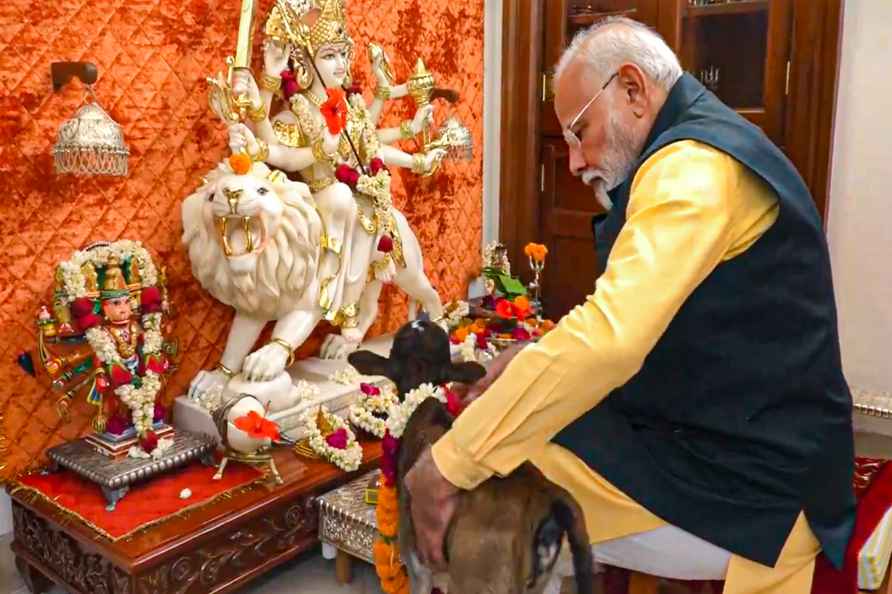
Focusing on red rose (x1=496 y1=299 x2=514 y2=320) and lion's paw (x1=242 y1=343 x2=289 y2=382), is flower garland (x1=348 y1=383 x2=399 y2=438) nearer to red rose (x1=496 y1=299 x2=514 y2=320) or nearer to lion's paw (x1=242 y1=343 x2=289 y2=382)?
lion's paw (x1=242 y1=343 x2=289 y2=382)

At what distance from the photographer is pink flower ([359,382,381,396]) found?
2.73m

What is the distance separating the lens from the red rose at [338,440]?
8.21ft

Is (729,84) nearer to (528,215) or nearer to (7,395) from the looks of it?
(528,215)

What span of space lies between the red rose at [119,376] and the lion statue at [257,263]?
387 millimetres

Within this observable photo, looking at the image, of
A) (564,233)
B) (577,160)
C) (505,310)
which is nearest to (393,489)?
(577,160)

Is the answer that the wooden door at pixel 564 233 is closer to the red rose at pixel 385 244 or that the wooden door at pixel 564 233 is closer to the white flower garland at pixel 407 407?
the red rose at pixel 385 244

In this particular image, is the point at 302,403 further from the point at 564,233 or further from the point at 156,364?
the point at 564,233

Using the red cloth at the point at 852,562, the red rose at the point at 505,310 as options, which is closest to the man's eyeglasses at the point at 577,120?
the red cloth at the point at 852,562

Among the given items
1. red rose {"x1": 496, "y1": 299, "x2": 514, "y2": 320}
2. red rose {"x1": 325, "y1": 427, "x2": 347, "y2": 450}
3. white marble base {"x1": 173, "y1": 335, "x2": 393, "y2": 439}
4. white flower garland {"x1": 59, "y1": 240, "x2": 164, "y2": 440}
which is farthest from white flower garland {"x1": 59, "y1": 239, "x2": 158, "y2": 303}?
red rose {"x1": 496, "y1": 299, "x2": 514, "y2": 320}

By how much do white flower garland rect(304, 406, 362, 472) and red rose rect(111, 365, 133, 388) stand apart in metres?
0.56

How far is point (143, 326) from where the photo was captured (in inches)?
92.7

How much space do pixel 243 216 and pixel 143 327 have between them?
1.40 ft

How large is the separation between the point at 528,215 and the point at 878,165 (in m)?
1.63

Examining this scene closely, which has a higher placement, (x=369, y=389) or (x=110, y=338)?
(x=110, y=338)
